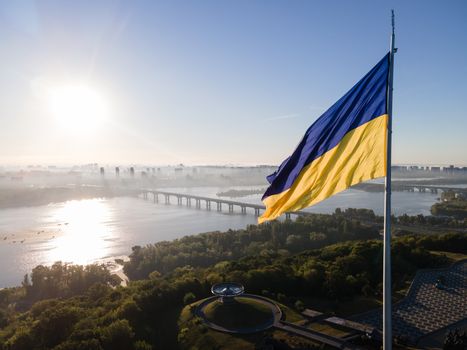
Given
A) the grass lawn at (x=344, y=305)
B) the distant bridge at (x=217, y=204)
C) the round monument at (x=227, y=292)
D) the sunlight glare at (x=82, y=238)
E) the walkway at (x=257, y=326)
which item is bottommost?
the sunlight glare at (x=82, y=238)

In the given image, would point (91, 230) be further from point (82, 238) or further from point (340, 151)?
point (340, 151)

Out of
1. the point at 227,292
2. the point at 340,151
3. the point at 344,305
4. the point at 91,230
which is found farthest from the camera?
the point at 91,230

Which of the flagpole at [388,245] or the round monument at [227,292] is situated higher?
the flagpole at [388,245]

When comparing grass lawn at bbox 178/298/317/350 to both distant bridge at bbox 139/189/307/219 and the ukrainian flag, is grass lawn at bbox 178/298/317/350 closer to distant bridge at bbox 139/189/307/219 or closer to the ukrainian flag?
the ukrainian flag

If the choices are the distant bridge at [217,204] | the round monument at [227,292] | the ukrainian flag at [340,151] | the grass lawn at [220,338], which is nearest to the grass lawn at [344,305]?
the grass lawn at [220,338]

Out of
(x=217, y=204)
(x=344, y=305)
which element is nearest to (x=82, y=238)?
(x=217, y=204)

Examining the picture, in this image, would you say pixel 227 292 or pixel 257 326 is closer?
pixel 257 326

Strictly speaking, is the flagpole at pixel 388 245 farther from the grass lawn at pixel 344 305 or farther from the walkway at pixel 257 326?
the grass lawn at pixel 344 305
